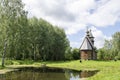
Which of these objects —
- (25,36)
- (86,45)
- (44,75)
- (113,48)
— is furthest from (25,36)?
(113,48)

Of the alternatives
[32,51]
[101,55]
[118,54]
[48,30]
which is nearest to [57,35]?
[48,30]

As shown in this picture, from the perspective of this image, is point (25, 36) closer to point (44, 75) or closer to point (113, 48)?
point (44, 75)

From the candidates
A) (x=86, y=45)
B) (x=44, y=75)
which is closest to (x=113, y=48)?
(x=86, y=45)

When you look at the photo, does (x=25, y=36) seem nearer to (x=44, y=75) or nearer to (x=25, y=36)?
(x=25, y=36)

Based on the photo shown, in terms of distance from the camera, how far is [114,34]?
119 meters

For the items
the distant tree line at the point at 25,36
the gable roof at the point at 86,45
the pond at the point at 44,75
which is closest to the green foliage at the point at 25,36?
the distant tree line at the point at 25,36

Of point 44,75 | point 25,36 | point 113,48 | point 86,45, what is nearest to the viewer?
point 44,75

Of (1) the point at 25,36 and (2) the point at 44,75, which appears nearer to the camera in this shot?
(2) the point at 44,75

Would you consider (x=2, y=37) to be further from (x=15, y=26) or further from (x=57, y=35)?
(x=57, y=35)

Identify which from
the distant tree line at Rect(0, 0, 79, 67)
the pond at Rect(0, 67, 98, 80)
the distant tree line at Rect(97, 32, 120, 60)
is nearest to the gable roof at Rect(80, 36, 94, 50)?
the distant tree line at Rect(0, 0, 79, 67)

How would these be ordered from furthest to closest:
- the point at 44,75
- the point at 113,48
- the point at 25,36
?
the point at 113,48, the point at 25,36, the point at 44,75

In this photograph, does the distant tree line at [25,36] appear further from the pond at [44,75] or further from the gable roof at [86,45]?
the pond at [44,75]

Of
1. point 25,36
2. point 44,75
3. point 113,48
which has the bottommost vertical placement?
point 44,75

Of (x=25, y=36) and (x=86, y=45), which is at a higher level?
(x=25, y=36)
